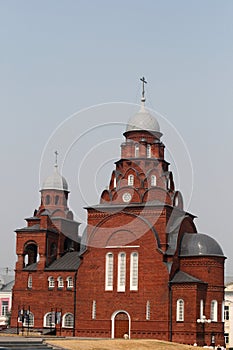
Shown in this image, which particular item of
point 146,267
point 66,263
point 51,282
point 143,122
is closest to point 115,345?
point 146,267

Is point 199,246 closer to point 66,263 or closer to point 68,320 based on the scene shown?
point 66,263

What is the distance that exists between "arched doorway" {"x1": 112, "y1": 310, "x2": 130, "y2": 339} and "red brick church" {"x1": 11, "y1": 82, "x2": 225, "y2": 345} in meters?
0.08

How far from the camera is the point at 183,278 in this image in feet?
183

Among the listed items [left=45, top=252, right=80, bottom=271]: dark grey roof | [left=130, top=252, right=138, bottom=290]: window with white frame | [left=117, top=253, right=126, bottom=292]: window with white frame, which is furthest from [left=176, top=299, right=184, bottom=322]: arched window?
[left=45, top=252, right=80, bottom=271]: dark grey roof

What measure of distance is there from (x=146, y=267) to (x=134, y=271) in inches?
49.5

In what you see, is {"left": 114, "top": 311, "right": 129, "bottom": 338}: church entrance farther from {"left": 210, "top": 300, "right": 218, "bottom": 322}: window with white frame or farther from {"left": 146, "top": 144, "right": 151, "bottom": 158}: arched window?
{"left": 146, "top": 144, "right": 151, "bottom": 158}: arched window

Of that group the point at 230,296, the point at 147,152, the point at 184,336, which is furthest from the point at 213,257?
the point at 230,296

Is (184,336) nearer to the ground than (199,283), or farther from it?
nearer to the ground

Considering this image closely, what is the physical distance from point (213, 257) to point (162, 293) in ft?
17.0

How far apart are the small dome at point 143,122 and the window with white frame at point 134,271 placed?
469 inches

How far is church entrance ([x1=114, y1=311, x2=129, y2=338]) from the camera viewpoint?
5681cm

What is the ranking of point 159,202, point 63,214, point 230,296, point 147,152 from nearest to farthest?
point 159,202
point 147,152
point 63,214
point 230,296

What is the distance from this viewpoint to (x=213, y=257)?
57.1 meters

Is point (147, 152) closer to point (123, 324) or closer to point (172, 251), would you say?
point (172, 251)
